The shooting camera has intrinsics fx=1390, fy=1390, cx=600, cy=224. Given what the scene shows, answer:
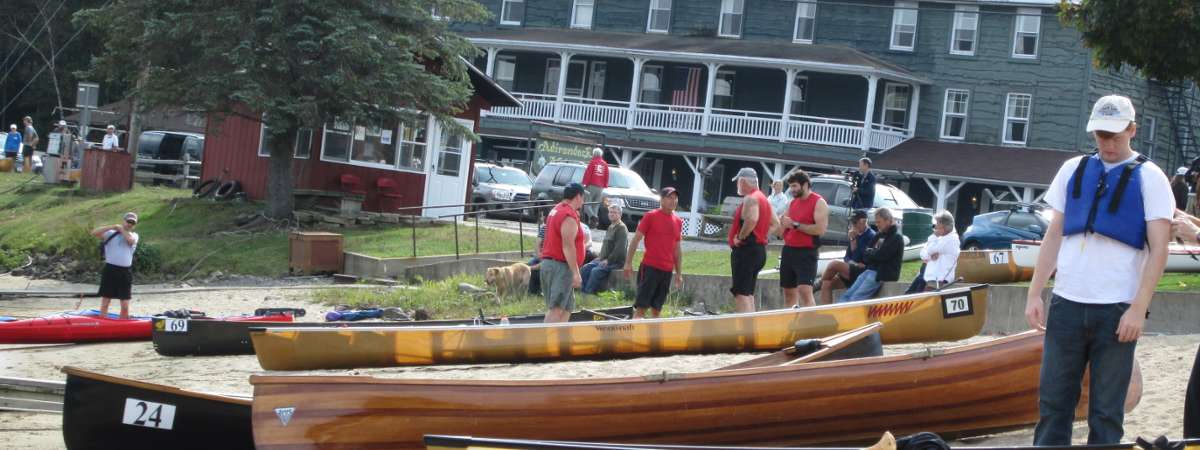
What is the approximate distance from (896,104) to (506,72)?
1314 cm

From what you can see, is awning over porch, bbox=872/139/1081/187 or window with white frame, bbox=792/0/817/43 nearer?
awning over porch, bbox=872/139/1081/187

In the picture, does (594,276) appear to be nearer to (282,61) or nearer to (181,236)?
(282,61)

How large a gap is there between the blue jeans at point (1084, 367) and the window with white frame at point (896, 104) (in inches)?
1388

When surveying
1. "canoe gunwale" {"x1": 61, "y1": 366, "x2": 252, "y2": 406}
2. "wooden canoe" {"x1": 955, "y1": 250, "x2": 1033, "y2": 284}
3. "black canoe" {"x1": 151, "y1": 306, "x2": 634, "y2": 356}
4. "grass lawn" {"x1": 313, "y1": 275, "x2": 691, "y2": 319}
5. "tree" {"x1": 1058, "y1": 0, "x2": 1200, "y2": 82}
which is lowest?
"black canoe" {"x1": 151, "y1": 306, "x2": 634, "y2": 356}

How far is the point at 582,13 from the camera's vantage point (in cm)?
4569

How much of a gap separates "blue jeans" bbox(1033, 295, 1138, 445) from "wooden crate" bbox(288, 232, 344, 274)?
1936cm

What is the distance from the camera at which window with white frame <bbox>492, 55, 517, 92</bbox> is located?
152 feet

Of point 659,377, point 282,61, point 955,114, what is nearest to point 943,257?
point 659,377

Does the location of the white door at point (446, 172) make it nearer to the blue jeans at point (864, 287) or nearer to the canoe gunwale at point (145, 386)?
the blue jeans at point (864, 287)

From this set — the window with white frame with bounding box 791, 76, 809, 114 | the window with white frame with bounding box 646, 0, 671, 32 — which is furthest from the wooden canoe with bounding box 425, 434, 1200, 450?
the window with white frame with bounding box 646, 0, 671, 32

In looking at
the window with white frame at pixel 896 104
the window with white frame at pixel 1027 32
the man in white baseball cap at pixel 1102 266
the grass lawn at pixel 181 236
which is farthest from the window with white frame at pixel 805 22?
the man in white baseball cap at pixel 1102 266

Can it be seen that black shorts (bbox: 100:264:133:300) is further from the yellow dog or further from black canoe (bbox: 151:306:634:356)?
the yellow dog

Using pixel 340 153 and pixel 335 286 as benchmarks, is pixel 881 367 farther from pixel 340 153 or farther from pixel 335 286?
pixel 340 153

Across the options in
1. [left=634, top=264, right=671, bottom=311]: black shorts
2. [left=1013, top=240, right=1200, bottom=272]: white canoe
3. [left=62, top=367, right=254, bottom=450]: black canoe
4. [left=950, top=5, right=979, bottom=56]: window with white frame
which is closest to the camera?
[left=62, top=367, right=254, bottom=450]: black canoe
